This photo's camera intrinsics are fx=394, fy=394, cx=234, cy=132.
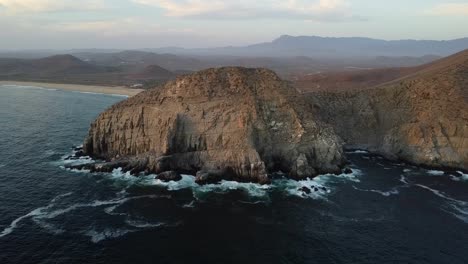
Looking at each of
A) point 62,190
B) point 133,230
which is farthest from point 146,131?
point 133,230

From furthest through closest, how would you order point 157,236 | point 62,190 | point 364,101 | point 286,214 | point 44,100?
point 44,100 < point 364,101 < point 62,190 < point 286,214 < point 157,236

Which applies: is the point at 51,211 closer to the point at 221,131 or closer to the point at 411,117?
the point at 221,131

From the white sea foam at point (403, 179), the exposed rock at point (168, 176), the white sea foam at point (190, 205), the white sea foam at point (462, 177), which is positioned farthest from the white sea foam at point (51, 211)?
the white sea foam at point (462, 177)

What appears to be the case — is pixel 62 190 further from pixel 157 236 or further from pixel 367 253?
pixel 367 253

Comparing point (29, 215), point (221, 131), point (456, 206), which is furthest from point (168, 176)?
point (456, 206)

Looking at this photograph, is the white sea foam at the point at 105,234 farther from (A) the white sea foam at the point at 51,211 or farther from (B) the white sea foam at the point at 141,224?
(A) the white sea foam at the point at 51,211

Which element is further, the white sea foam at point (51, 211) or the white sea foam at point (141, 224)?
the white sea foam at point (141, 224)
